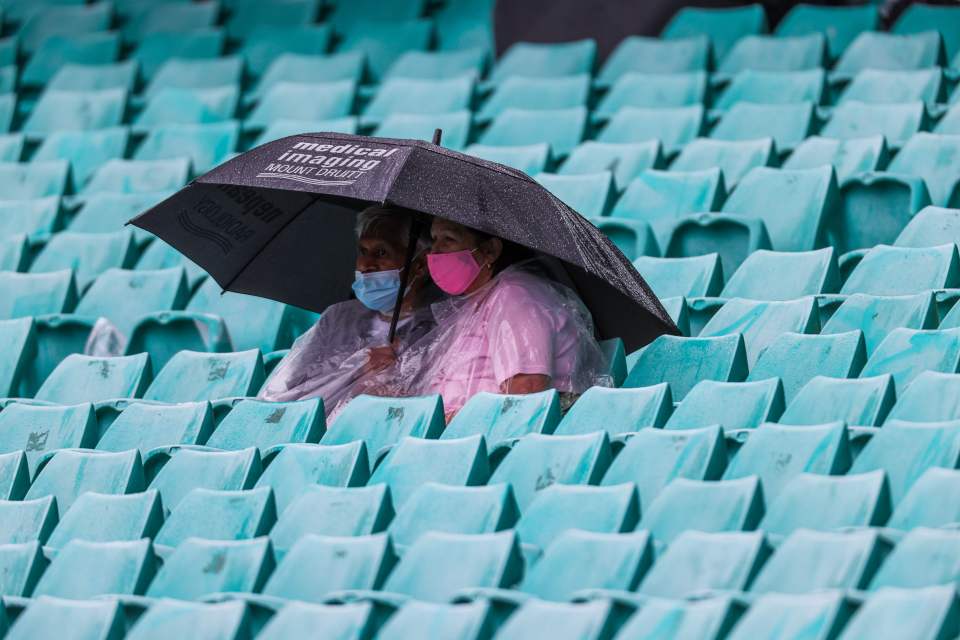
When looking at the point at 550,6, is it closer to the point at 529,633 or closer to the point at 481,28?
the point at 481,28

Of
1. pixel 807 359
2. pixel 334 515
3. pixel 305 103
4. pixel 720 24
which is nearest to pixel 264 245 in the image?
pixel 334 515

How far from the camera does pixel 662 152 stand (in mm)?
4211

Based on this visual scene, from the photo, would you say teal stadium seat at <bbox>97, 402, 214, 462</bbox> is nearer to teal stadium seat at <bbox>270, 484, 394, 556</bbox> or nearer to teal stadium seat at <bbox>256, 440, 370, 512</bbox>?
teal stadium seat at <bbox>256, 440, 370, 512</bbox>

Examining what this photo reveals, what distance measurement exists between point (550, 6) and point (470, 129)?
0.88 metres

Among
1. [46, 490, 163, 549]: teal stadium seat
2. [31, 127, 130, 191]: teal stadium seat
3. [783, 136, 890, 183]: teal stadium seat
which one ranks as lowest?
[31, 127, 130, 191]: teal stadium seat

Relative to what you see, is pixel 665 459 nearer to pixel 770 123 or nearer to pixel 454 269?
pixel 454 269

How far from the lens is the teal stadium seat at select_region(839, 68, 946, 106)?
14.0ft

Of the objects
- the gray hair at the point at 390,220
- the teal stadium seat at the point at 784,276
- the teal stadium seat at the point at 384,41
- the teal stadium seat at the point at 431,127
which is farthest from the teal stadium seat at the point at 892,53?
the gray hair at the point at 390,220

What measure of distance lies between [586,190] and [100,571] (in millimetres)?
1924

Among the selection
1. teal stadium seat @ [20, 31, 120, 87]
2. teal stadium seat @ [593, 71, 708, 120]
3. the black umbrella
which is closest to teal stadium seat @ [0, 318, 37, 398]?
the black umbrella

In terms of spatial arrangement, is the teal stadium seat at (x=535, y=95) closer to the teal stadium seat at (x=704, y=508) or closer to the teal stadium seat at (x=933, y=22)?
the teal stadium seat at (x=933, y=22)

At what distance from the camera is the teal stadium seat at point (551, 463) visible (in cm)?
242

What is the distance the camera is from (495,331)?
9.32 feet

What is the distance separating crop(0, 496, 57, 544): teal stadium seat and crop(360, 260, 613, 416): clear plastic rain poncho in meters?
0.65
